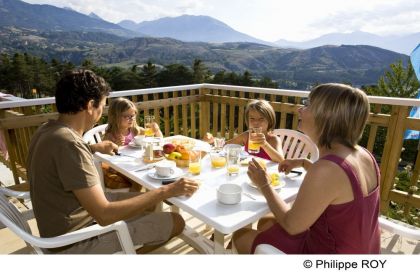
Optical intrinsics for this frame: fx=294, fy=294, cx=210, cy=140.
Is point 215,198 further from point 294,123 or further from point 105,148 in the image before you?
point 294,123

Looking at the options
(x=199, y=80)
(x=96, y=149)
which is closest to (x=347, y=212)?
(x=96, y=149)

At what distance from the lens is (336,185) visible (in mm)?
1140

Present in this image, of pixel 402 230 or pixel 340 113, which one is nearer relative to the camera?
pixel 340 113

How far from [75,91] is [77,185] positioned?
48 cm

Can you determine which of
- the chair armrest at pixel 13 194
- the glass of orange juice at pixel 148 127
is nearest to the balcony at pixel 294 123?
the glass of orange juice at pixel 148 127

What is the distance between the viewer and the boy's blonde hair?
125 centimetres

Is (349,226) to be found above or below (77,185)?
below

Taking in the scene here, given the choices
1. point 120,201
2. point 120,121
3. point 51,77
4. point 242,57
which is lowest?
point 51,77

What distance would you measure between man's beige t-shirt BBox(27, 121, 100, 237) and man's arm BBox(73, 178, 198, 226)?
0.17 ft

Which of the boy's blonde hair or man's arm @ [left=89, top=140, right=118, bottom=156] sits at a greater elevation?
the boy's blonde hair

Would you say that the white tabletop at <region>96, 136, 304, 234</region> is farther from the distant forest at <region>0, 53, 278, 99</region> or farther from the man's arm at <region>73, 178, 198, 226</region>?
the distant forest at <region>0, 53, 278, 99</region>

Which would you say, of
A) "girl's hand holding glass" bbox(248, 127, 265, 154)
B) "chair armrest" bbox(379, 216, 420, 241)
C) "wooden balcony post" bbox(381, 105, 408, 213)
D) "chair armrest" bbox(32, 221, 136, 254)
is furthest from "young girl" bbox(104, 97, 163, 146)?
"wooden balcony post" bbox(381, 105, 408, 213)

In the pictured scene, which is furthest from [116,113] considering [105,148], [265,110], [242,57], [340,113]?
[242,57]
